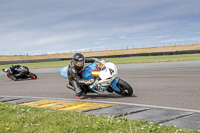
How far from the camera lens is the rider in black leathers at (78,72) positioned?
8.28m

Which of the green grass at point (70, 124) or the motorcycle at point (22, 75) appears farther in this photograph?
the motorcycle at point (22, 75)

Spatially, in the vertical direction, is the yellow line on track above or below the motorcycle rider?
below

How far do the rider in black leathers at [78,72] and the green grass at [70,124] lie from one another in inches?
105

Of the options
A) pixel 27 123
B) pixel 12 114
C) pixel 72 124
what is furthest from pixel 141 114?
pixel 12 114

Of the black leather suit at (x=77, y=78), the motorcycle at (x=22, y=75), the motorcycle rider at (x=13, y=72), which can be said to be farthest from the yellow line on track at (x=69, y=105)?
the motorcycle rider at (x=13, y=72)

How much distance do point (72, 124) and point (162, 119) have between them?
183 cm

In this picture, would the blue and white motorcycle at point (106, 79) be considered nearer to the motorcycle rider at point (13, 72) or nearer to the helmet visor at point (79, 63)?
the helmet visor at point (79, 63)

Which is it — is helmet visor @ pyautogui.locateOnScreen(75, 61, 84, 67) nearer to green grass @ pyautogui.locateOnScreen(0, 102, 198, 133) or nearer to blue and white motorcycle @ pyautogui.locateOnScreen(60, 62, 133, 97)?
blue and white motorcycle @ pyautogui.locateOnScreen(60, 62, 133, 97)

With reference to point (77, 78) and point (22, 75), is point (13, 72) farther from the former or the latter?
point (77, 78)

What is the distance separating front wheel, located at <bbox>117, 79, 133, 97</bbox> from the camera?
800 centimetres

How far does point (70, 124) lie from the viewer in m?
4.88

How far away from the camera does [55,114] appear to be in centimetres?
577

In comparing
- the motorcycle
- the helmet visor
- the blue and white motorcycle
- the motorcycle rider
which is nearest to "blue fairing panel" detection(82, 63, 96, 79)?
the blue and white motorcycle

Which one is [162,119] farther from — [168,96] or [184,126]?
[168,96]
